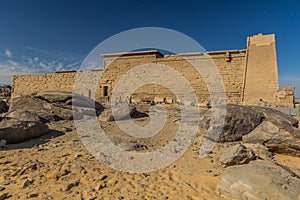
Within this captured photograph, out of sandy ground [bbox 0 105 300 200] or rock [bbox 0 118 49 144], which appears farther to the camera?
rock [bbox 0 118 49 144]

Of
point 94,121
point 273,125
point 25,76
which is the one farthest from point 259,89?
point 25,76

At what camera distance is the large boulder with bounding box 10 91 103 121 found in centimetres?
719

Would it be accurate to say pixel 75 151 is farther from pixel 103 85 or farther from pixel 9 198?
pixel 103 85

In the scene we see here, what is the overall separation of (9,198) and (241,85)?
42.0 feet

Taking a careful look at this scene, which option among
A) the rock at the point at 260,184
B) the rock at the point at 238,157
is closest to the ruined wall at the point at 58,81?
the rock at the point at 238,157

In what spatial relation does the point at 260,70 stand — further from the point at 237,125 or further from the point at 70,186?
the point at 70,186

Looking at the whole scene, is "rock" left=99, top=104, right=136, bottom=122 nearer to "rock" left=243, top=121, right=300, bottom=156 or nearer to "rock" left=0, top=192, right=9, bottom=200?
"rock" left=243, top=121, right=300, bottom=156

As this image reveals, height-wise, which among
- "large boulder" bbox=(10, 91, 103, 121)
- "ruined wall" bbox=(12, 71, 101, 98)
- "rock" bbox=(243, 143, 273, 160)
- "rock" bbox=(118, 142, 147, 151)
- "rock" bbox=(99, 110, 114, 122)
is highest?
"ruined wall" bbox=(12, 71, 101, 98)

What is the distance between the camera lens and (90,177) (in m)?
2.89

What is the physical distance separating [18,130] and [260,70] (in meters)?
12.7

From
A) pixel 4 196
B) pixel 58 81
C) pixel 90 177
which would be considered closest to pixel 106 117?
pixel 90 177

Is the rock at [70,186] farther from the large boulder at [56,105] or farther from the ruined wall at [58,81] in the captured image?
the ruined wall at [58,81]

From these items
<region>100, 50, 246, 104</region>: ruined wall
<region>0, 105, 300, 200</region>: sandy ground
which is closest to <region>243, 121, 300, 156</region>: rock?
<region>0, 105, 300, 200</region>: sandy ground

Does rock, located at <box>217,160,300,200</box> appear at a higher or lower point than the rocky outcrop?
lower
